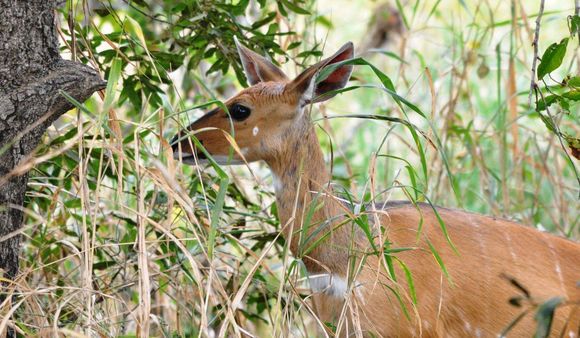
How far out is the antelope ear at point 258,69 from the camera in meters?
3.67

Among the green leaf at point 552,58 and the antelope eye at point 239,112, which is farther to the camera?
the antelope eye at point 239,112

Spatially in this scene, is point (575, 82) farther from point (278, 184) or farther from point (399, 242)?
point (278, 184)

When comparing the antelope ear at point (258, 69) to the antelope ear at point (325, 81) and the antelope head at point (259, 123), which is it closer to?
the antelope head at point (259, 123)

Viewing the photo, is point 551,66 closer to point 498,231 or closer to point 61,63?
point 498,231

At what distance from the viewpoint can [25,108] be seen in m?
2.79

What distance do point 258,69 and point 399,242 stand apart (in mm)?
845

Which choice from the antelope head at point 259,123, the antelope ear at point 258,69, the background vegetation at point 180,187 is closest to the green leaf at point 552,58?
the background vegetation at point 180,187

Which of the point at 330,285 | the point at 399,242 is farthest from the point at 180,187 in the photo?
the point at 399,242

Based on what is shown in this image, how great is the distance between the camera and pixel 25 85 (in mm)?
2826

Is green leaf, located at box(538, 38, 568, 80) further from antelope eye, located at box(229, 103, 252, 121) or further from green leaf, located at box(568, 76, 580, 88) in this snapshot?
antelope eye, located at box(229, 103, 252, 121)

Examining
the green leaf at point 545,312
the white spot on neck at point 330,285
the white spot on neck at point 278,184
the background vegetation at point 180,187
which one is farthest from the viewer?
the white spot on neck at point 278,184

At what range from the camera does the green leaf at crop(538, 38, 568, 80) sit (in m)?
2.79

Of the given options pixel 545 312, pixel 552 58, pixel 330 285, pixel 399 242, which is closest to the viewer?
pixel 545 312

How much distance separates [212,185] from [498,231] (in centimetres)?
108
